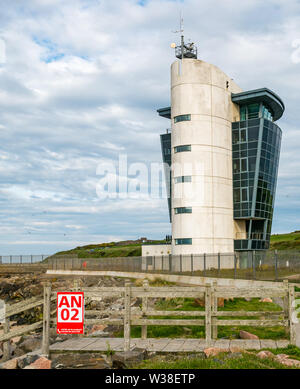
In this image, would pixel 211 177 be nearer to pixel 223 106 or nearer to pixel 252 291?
pixel 223 106

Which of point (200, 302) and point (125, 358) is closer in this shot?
point (125, 358)

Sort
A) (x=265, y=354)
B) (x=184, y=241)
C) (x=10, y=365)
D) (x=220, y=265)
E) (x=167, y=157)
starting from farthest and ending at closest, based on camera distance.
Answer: (x=167, y=157) < (x=184, y=241) < (x=220, y=265) < (x=10, y=365) < (x=265, y=354)

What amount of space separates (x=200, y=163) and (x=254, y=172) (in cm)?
747

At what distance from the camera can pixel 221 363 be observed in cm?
1061

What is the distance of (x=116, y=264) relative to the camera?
2584 inches

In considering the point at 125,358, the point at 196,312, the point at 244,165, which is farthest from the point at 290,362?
the point at 244,165

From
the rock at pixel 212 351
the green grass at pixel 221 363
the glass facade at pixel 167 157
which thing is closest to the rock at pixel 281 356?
the green grass at pixel 221 363

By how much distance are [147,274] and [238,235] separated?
15.7m

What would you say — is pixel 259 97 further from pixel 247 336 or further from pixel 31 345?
pixel 31 345

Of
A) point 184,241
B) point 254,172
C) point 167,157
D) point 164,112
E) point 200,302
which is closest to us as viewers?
point 200,302

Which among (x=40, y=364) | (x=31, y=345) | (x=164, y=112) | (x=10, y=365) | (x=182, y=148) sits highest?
(x=164, y=112)

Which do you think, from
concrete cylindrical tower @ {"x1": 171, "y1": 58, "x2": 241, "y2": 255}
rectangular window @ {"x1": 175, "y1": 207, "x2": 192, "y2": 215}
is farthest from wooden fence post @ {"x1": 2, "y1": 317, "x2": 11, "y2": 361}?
rectangular window @ {"x1": 175, "y1": 207, "x2": 192, "y2": 215}

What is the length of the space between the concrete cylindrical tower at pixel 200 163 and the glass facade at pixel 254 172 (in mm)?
1243

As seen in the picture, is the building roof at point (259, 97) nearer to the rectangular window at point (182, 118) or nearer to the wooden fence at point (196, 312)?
the rectangular window at point (182, 118)
